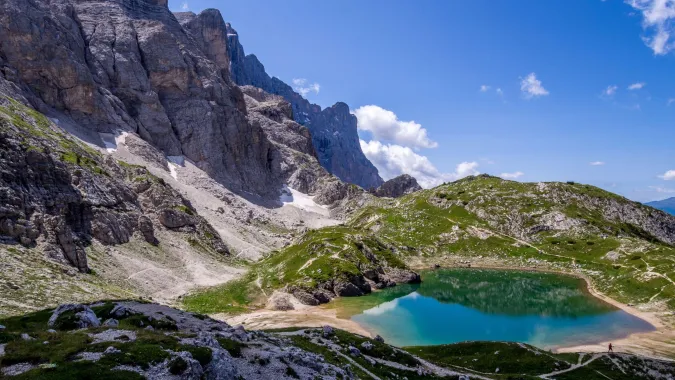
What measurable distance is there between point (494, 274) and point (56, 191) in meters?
130

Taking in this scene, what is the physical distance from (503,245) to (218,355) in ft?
509

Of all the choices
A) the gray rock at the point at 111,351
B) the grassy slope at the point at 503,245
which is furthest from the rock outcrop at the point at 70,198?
the gray rock at the point at 111,351

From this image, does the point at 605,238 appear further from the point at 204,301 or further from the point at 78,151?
the point at 78,151

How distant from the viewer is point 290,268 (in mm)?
116812

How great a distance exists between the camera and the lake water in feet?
250

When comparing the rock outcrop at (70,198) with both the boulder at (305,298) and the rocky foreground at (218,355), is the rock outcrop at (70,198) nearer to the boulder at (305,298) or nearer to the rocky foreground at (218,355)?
the boulder at (305,298)

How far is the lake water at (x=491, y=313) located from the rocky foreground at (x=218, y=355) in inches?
747

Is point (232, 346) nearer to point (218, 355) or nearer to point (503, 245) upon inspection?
point (218, 355)

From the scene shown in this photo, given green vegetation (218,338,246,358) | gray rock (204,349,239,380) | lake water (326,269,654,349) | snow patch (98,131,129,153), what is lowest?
lake water (326,269,654,349)

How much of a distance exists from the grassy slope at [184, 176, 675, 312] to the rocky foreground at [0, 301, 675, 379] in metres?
48.3

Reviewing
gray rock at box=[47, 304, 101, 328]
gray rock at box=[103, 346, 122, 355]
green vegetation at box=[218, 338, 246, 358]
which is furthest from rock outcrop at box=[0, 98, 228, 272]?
gray rock at box=[103, 346, 122, 355]

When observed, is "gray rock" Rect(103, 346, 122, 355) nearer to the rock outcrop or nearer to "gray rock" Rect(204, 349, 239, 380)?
"gray rock" Rect(204, 349, 239, 380)

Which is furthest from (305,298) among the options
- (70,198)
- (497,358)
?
(70,198)

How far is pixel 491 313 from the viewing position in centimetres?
9444
